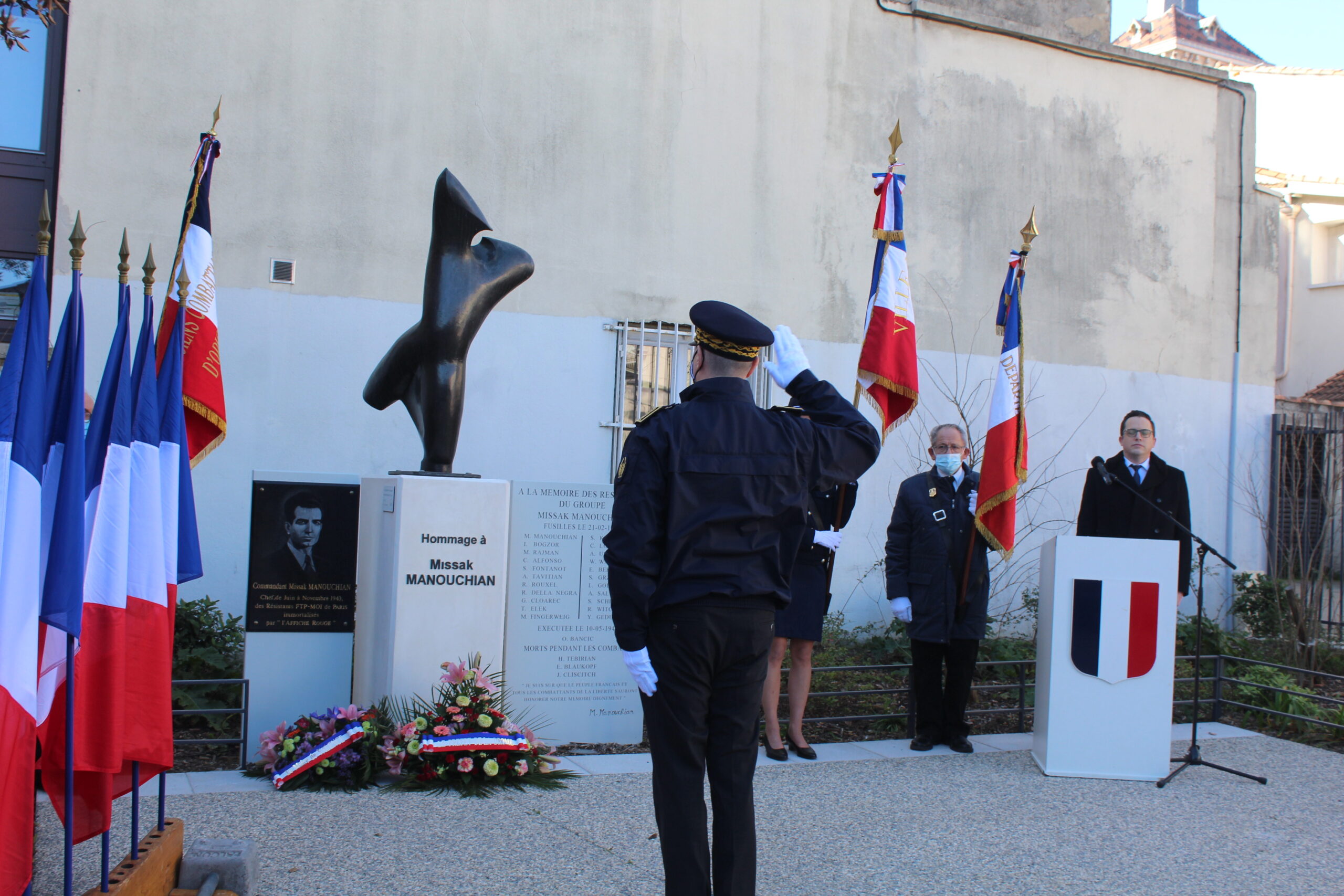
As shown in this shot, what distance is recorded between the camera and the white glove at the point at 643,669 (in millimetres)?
3139

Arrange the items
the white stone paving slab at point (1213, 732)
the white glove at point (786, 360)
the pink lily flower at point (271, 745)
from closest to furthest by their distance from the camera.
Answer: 1. the white glove at point (786, 360)
2. the pink lily flower at point (271, 745)
3. the white stone paving slab at point (1213, 732)

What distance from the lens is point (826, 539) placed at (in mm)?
5828

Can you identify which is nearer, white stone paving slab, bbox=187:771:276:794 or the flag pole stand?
the flag pole stand

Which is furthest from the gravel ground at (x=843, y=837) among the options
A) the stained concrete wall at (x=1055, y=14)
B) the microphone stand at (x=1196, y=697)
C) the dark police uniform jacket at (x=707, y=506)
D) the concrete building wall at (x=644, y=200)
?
the stained concrete wall at (x=1055, y=14)

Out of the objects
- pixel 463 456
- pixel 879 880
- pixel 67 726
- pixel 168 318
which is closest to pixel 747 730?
pixel 879 880

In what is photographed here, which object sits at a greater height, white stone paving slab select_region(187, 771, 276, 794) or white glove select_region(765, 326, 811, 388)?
white glove select_region(765, 326, 811, 388)

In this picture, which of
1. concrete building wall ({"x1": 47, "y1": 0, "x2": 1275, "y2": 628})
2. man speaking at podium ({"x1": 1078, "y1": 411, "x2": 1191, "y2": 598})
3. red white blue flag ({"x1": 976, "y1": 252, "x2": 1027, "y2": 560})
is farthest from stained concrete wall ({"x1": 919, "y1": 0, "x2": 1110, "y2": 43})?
man speaking at podium ({"x1": 1078, "y1": 411, "x2": 1191, "y2": 598})

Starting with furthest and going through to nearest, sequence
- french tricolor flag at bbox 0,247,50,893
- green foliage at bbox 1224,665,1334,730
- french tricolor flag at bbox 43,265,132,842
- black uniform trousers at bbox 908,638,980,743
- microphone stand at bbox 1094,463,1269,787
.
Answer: green foliage at bbox 1224,665,1334,730 → black uniform trousers at bbox 908,638,980,743 → microphone stand at bbox 1094,463,1269,787 → french tricolor flag at bbox 43,265,132,842 → french tricolor flag at bbox 0,247,50,893

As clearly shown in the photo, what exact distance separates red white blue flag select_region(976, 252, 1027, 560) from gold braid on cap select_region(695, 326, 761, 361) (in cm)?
320

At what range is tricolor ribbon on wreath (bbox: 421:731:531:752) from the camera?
16.2ft

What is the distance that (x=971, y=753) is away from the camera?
246 inches

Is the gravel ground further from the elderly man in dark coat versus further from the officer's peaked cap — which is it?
the officer's peaked cap

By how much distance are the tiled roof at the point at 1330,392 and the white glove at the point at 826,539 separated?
1242cm

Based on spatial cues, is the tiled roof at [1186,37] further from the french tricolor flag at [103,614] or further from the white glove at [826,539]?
the french tricolor flag at [103,614]
